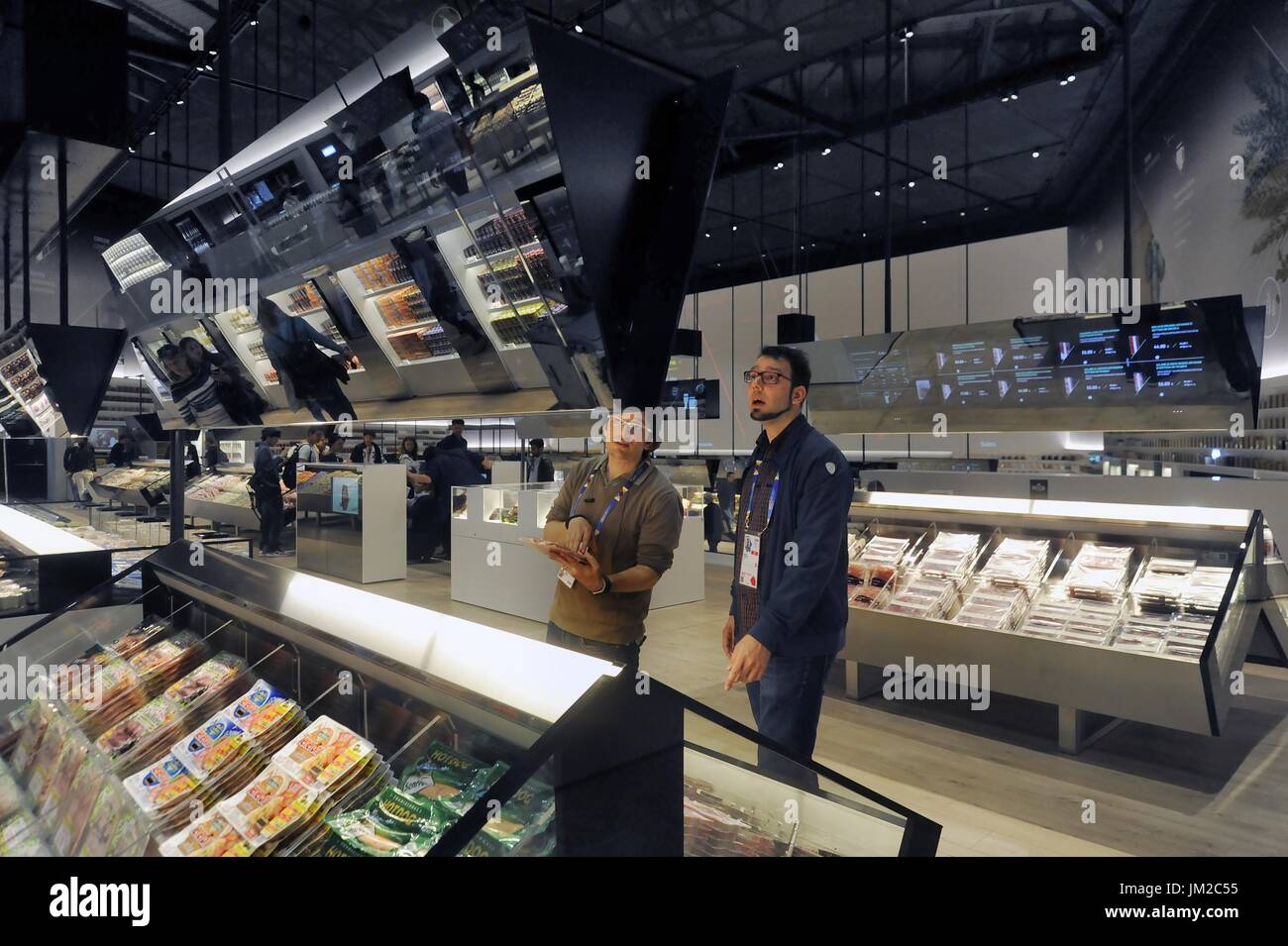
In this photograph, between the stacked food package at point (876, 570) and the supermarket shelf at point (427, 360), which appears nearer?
the supermarket shelf at point (427, 360)

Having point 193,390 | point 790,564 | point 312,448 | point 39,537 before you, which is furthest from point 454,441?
point 790,564

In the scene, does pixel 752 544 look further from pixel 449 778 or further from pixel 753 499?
pixel 449 778

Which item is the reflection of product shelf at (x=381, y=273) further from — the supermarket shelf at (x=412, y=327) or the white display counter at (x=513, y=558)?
the white display counter at (x=513, y=558)

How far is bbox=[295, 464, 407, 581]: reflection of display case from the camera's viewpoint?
8.55 metres

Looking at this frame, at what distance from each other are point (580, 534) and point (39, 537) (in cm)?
330

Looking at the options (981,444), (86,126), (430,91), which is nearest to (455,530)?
(86,126)

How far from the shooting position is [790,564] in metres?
2.45

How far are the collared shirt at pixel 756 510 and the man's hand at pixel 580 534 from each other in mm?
505

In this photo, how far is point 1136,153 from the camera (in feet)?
29.2

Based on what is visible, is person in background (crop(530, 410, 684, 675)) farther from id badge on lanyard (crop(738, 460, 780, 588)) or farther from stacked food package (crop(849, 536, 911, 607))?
stacked food package (crop(849, 536, 911, 607))

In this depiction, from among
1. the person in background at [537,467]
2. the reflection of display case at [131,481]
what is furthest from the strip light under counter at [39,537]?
the reflection of display case at [131,481]

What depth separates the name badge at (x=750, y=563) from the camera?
2590 mm

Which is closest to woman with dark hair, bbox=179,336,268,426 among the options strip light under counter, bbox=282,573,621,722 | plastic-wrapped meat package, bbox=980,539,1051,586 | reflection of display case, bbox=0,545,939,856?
reflection of display case, bbox=0,545,939,856
